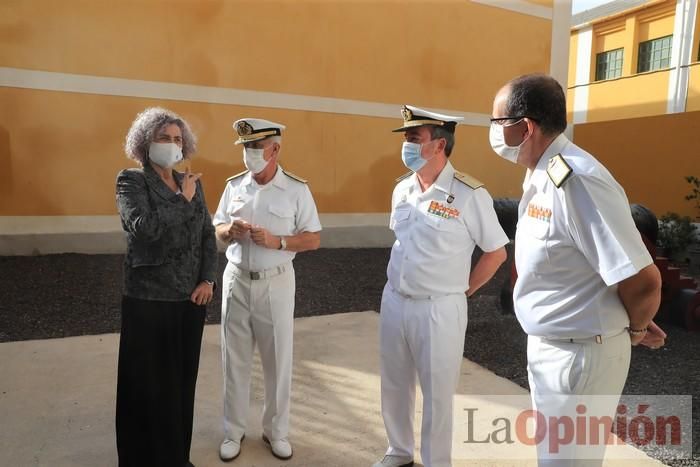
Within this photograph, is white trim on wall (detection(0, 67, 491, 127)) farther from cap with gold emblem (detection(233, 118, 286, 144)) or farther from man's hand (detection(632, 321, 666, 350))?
man's hand (detection(632, 321, 666, 350))

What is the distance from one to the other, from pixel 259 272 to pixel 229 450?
3.44 ft

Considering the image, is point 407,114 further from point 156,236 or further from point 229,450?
point 229,450

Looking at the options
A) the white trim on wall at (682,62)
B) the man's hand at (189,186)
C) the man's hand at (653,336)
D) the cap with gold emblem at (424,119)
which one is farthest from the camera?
the white trim on wall at (682,62)

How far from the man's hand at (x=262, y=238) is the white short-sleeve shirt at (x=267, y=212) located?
7 centimetres

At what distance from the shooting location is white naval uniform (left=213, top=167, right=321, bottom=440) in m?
2.87

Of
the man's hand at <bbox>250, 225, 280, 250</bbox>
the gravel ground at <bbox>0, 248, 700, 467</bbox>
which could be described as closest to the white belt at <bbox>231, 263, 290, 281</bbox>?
the man's hand at <bbox>250, 225, 280, 250</bbox>

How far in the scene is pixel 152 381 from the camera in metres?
2.49

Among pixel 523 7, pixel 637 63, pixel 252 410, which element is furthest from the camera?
pixel 637 63

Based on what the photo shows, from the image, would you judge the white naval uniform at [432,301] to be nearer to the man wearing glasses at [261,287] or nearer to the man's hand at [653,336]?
the man wearing glasses at [261,287]

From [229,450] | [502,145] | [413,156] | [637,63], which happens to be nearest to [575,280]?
[502,145]

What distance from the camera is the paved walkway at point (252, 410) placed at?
2906mm

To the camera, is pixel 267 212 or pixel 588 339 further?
pixel 267 212

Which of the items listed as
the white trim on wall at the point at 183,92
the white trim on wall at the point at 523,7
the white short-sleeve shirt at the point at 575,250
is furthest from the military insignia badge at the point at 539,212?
the white trim on wall at the point at 523,7

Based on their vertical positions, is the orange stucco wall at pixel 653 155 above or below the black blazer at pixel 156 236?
above
